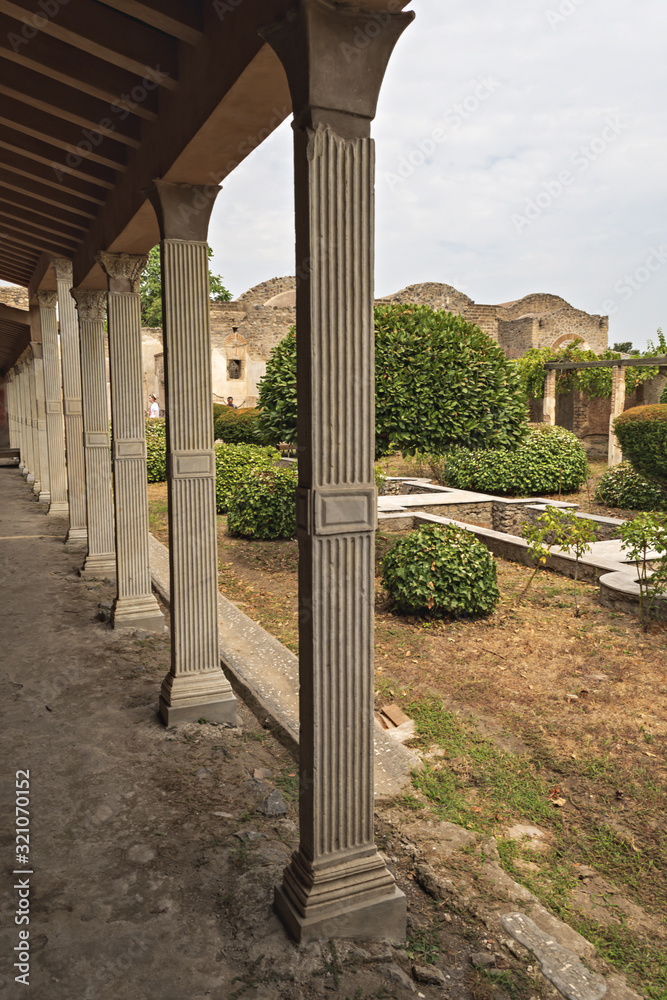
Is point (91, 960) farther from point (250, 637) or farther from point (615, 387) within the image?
point (615, 387)

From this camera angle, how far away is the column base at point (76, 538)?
8531 mm

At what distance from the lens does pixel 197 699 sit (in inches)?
148

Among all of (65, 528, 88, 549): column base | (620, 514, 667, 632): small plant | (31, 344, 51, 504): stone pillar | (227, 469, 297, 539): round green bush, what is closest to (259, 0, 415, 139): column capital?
(620, 514, 667, 632): small plant

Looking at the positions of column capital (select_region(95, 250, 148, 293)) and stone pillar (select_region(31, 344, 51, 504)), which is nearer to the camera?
column capital (select_region(95, 250, 148, 293))

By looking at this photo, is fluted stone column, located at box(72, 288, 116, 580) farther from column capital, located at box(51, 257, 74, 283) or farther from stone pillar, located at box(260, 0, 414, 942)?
stone pillar, located at box(260, 0, 414, 942)

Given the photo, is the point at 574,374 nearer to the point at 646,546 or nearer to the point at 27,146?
the point at 646,546

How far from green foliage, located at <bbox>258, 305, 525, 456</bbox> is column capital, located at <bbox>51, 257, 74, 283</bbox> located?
242cm

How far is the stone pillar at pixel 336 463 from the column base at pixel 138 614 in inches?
132

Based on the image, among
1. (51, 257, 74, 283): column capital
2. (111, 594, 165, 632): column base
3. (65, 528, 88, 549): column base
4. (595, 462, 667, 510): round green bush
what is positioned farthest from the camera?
(595, 462, 667, 510): round green bush

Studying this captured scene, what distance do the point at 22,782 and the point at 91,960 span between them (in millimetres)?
1265

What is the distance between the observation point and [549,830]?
302cm

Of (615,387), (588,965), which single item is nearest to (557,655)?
(588,965)

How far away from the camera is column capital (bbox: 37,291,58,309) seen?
30.3 ft

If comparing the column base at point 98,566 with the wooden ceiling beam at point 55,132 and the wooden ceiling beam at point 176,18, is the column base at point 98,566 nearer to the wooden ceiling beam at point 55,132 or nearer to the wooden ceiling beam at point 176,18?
the wooden ceiling beam at point 55,132
